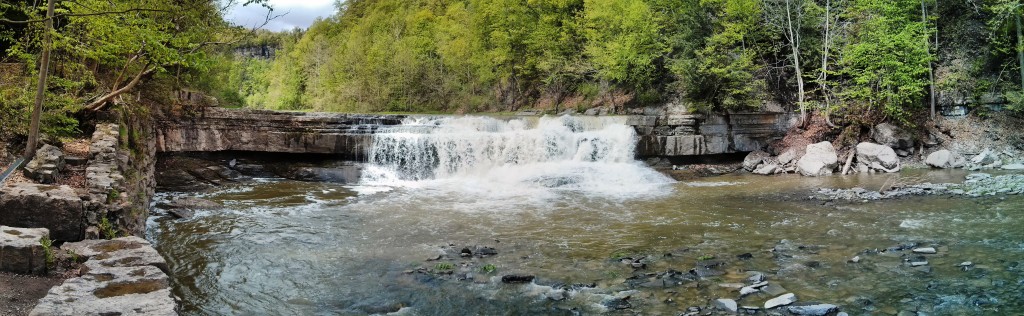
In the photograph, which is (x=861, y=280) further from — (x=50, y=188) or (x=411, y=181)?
(x=411, y=181)

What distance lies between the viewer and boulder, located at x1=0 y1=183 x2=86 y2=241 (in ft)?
17.8

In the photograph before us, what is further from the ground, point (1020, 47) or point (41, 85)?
point (1020, 47)

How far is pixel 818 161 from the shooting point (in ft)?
61.0

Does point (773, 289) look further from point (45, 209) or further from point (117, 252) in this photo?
point (45, 209)

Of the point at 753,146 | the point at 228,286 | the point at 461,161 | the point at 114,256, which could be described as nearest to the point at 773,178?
the point at 753,146

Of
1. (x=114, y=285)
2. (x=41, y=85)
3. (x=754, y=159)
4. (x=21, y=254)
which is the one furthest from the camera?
(x=754, y=159)

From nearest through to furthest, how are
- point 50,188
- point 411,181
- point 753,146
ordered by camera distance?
point 50,188, point 411,181, point 753,146

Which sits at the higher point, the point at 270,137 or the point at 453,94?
the point at 453,94

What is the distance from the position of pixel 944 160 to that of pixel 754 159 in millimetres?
5772

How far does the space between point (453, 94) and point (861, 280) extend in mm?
36504

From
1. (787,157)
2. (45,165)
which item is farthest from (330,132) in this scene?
(787,157)

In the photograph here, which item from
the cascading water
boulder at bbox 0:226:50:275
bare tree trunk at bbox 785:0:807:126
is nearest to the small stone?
the cascading water

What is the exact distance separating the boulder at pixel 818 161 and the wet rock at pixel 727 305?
1438 cm

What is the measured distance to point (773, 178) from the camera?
17.8 metres
